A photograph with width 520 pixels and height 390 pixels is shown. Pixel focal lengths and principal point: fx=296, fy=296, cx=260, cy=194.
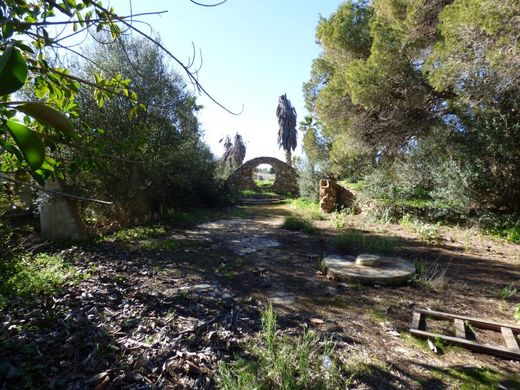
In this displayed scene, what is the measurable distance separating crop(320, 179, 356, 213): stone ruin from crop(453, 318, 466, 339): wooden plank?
7998mm

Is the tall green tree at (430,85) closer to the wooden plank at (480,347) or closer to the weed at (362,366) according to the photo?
the wooden plank at (480,347)

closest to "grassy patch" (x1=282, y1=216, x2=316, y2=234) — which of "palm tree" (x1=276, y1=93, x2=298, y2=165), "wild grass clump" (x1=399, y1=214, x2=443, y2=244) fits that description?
"wild grass clump" (x1=399, y1=214, x2=443, y2=244)

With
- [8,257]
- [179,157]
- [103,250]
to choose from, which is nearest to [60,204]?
[103,250]

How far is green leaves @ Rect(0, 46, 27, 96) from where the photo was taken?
18.4 inches

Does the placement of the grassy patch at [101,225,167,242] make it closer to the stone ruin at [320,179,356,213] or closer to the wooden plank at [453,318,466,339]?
the wooden plank at [453,318,466,339]

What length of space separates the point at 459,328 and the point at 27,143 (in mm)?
3580

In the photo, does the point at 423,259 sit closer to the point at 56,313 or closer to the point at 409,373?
the point at 409,373

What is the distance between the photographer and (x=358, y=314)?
3207 mm

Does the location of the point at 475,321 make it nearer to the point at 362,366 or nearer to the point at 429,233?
the point at 362,366

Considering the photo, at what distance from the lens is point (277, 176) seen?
869 inches

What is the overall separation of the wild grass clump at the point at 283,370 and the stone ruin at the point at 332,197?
8969 mm

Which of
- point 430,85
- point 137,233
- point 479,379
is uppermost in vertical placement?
point 430,85

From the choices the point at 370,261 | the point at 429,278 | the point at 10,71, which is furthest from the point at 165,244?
the point at 10,71

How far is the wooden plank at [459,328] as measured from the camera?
274cm
